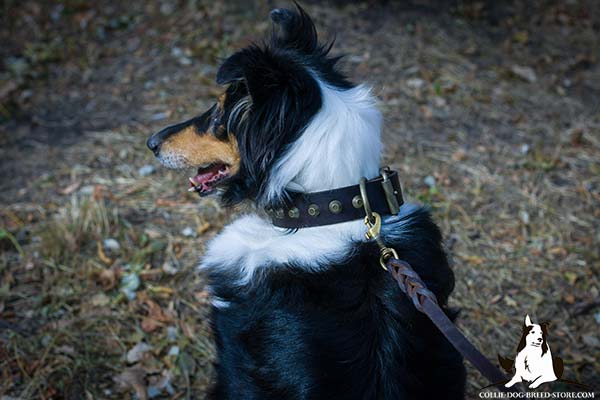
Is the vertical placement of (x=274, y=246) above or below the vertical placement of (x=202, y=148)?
below

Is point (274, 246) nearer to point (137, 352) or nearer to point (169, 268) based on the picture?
point (137, 352)

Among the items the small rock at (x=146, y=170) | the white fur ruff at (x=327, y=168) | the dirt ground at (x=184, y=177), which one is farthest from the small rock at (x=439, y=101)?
the white fur ruff at (x=327, y=168)

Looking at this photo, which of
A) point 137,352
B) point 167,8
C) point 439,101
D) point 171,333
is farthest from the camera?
point 167,8

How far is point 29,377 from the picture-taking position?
2.71 m

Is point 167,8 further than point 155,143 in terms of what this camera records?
Yes

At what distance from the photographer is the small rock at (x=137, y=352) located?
113 inches

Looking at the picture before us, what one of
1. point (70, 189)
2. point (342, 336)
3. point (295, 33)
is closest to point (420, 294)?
point (342, 336)

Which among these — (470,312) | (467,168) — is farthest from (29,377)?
(467,168)

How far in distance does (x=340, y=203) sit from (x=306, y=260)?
0.80ft

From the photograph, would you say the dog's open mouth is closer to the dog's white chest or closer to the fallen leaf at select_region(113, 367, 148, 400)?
the dog's white chest

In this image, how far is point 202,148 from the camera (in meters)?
2.22

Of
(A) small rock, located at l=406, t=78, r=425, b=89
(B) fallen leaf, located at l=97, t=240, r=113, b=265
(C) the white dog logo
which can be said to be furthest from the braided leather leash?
(A) small rock, located at l=406, t=78, r=425, b=89

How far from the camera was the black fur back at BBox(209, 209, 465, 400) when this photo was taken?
1736mm

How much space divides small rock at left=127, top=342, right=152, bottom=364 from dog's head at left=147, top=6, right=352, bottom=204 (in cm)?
116
